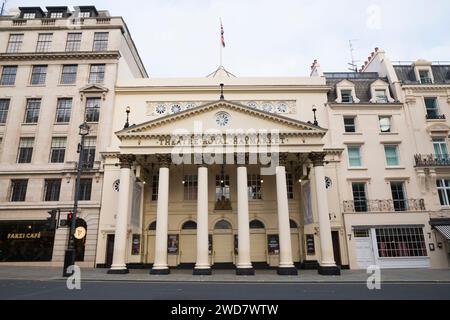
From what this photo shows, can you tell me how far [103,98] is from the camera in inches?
1116

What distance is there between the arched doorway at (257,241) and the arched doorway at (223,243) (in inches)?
69.9

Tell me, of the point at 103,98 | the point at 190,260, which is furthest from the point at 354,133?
the point at 103,98

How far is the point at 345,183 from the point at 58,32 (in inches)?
1248

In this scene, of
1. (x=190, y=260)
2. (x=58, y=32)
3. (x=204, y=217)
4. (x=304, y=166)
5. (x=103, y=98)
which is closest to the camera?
(x=204, y=217)

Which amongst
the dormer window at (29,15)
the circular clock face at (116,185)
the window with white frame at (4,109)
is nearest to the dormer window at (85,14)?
the dormer window at (29,15)

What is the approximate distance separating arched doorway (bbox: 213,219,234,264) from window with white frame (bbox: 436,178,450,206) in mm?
18294

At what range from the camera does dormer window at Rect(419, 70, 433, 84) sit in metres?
28.7

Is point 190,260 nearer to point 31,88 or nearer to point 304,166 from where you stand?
point 304,166

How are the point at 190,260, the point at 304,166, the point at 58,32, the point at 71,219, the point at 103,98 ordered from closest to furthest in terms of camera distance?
the point at 71,219 → the point at 304,166 → the point at 190,260 → the point at 103,98 → the point at 58,32

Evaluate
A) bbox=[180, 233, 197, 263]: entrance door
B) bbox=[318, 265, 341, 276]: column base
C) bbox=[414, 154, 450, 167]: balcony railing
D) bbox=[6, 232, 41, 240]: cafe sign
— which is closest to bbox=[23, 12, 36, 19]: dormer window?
bbox=[6, 232, 41, 240]: cafe sign

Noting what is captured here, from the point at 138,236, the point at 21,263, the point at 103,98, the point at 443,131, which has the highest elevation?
the point at 103,98

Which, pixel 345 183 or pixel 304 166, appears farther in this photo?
pixel 345 183

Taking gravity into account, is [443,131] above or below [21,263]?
above

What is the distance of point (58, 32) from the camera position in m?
30.5
